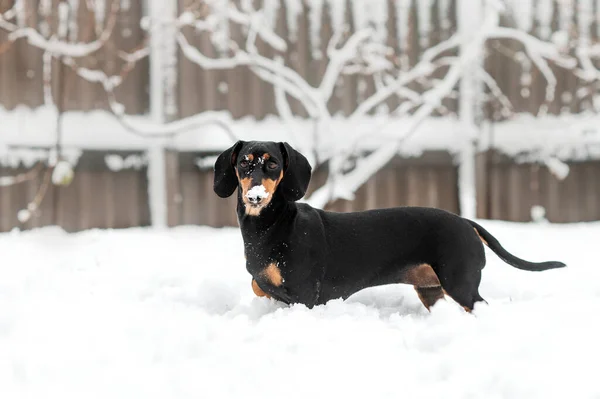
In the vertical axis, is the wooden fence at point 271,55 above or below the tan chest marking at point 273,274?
above

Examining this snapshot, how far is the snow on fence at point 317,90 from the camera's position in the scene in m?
5.18

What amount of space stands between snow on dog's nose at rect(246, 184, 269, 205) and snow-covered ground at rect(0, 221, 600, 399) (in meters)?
0.47

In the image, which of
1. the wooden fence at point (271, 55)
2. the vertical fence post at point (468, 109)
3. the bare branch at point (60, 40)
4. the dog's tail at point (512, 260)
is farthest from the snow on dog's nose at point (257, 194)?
the vertical fence post at point (468, 109)

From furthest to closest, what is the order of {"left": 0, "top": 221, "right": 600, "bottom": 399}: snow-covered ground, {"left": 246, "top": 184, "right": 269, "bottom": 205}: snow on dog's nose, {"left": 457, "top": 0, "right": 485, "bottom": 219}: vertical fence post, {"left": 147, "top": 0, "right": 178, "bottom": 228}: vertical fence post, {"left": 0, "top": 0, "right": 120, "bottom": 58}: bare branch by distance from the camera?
{"left": 457, "top": 0, "right": 485, "bottom": 219}: vertical fence post
{"left": 147, "top": 0, "right": 178, "bottom": 228}: vertical fence post
{"left": 0, "top": 0, "right": 120, "bottom": 58}: bare branch
{"left": 246, "top": 184, "right": 269, "bottom": 205}: snow on dog's nose
{"left": 0, "top": 221, "right": 600, "bottom": 399}: snow-covered ground

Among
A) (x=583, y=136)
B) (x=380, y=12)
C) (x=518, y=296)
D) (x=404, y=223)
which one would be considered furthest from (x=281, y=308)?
(x=583, y=136)

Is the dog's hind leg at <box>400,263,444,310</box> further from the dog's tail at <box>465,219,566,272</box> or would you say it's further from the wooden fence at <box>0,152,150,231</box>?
the wooden fence at <box>0,152,150,231</box>

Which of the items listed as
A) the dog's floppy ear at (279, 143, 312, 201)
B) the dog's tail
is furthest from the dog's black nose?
the dog's tail

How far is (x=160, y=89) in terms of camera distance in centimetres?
534

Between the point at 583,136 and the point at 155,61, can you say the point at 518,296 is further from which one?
the point at 155,61

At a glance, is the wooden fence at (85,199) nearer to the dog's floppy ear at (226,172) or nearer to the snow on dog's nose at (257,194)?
the dog's floppy ear at (226,172)

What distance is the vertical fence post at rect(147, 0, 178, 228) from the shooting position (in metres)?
5.31

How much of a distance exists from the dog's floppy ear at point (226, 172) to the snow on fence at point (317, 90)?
2.65 m

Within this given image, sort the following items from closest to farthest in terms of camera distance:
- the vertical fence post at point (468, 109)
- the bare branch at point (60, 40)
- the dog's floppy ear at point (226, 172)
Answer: the dog's floppy ear at point (226, 172) < the bare branch at point (60, 40) < the vertical fence post at point (468, 109)

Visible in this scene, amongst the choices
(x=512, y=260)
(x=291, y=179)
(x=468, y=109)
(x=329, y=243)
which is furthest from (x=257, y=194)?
(x=468, y=109)
